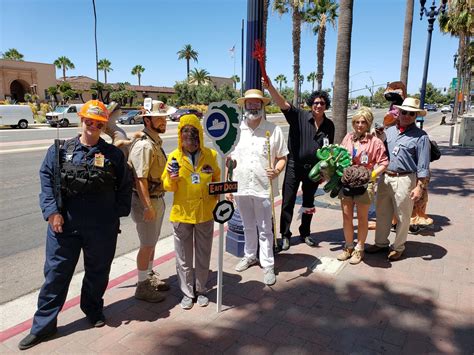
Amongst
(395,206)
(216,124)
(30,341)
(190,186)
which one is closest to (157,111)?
(216,124)

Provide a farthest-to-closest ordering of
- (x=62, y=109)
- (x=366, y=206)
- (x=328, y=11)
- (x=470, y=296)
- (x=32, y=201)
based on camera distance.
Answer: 1. (x=328, y=11)
2. (x=62, y=109)
3. (x=32, y=201)
4. (x=366, y=206)
5. (x=470, y=296)

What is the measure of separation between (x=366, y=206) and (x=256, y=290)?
65.8 inches

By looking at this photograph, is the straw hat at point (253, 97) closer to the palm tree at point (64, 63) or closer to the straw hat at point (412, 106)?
the straw hat at point (412, 106)

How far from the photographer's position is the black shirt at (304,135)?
4695 mm

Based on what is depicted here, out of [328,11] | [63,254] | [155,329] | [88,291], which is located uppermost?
[328,11]

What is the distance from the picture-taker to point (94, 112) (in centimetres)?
289

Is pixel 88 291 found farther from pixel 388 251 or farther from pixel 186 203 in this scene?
pixel 388 251

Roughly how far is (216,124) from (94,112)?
1.02 metres

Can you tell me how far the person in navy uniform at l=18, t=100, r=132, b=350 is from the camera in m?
2.87

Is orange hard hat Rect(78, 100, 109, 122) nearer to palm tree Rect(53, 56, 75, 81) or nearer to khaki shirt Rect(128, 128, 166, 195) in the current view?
khaki shirt Rect(128, 128, 166, 195)

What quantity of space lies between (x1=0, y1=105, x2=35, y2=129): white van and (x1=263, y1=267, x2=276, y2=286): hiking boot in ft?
91.8

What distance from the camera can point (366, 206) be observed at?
172 inches

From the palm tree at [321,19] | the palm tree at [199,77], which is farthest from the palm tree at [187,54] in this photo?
the palm tree at [321,19]

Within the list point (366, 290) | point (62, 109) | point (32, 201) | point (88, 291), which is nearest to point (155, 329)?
point (88, 291)
